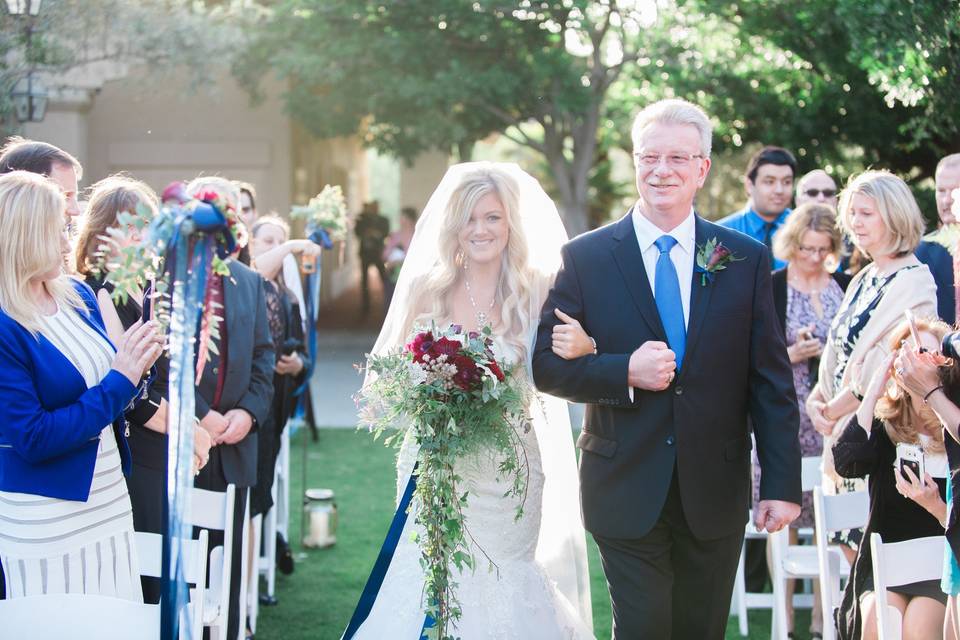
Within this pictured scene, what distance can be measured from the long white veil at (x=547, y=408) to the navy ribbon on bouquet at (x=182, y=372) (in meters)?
1.72

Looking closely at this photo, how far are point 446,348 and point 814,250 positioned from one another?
326 centimetres

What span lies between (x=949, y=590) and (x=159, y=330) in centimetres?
262

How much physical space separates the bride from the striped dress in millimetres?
1064

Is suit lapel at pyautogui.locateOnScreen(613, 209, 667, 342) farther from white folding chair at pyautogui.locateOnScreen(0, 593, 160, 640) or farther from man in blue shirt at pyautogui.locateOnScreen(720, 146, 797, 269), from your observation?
man in blue shirt at pyautogui.locateOnScreen(720, 146, 797, 269)

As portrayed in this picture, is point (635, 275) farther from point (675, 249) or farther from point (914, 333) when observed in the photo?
point (914, 333)

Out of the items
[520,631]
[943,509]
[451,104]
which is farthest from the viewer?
[451,104]

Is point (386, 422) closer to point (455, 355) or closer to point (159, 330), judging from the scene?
point (455, 355)

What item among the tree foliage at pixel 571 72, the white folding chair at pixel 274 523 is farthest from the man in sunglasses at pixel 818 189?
the tree foliage at pixel 571 72

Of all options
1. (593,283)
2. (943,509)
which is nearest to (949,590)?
(943,509)

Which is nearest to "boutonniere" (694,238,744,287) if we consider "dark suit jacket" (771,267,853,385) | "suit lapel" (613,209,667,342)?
"suit lapel" (613,209,667,342)

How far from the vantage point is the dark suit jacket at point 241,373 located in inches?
203

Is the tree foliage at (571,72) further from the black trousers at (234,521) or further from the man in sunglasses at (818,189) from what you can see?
the black trousers at (234,521)

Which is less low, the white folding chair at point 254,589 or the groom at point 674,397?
the groom at point 674,397

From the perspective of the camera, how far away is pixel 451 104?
16.1m
